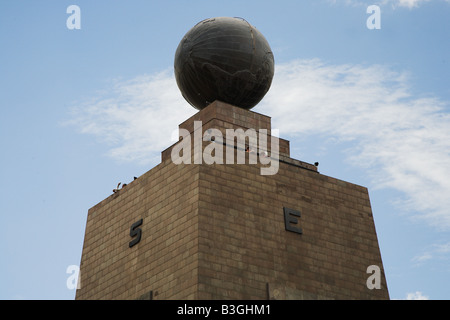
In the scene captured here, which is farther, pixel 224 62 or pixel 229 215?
pixel 224 62

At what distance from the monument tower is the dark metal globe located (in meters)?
0.04

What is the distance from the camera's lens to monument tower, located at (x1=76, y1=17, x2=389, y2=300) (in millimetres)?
25391

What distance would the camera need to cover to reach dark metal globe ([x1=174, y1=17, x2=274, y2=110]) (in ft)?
97.1

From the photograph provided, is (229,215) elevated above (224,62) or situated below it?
below

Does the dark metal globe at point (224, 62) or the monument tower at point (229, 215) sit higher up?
the dark metal globe at point (224, 62)

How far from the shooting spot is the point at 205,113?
97.1 ft

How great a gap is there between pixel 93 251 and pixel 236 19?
11.2 meters

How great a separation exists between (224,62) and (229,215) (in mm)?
6781

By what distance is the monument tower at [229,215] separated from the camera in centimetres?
2539

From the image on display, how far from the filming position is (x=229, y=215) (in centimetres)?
2603

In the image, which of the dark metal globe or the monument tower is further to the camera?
the dark metal globe

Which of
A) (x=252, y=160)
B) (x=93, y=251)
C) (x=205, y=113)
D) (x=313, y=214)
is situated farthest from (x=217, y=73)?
(x=93, y=251)

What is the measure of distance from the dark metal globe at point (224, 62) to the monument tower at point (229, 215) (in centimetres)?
4

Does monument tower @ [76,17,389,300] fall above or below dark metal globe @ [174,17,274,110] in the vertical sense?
below
